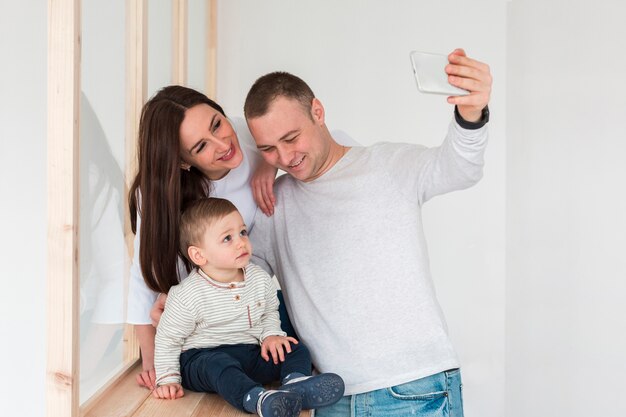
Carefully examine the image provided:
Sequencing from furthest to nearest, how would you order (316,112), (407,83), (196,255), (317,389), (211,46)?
(407,83)
(211,46)
(316,112)
(196,255)
(317,389)

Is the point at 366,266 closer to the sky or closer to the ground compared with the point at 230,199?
closer to the ground

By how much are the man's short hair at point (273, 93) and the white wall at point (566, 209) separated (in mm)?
1282

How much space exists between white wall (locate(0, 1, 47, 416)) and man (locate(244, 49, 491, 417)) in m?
0.81

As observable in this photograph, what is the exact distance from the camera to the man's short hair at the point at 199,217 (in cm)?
174

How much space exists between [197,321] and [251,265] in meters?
0.20

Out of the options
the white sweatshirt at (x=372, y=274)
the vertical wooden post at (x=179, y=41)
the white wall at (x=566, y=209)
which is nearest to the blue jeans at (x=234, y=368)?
the white sweatshirt at (x=372, y=274)

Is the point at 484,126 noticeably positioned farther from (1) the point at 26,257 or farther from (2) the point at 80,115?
(1) the point at 26,257

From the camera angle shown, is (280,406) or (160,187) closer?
(280,406)

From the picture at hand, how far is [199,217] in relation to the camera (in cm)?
175

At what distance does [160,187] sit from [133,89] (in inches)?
14.1

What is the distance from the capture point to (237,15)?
11.1ft

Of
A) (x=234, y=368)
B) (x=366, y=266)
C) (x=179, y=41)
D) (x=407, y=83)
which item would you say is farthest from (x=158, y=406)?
(x=407, y=83)

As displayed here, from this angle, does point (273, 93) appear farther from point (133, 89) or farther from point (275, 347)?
point (275, 347)

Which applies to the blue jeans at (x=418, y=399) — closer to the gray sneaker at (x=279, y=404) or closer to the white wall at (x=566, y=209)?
the gray sneaker at (x=279, y=404)
